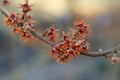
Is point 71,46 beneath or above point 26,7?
beneath

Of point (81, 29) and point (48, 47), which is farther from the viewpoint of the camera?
point (48, 47)

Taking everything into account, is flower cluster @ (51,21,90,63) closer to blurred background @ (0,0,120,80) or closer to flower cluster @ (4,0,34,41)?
flower cluster @ (4,0,34,41)

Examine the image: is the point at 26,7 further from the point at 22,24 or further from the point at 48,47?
the point at 48,47

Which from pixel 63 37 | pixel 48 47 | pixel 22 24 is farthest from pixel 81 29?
pixel 48 47

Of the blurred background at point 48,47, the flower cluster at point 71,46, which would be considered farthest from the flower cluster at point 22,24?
the blurred background at point 48,47

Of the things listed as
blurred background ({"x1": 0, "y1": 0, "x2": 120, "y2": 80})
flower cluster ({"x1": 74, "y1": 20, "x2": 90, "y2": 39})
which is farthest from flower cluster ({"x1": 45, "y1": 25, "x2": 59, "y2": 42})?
blurred background ({"x1": 0, "y1": 0, "x2": 120, "y2": 80})

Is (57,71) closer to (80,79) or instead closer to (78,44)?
(80,79)

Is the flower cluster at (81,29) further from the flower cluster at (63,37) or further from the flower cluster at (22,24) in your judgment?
the flower cluster at (22,24)

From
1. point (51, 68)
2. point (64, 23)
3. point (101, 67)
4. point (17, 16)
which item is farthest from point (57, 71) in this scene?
point (17, 16)


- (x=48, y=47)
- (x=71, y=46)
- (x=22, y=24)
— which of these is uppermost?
(x=22, y=24)
